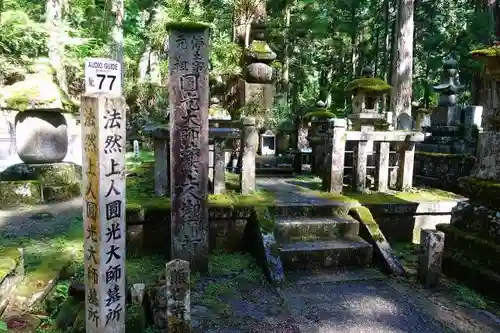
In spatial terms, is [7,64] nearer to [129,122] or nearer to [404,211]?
[129,122]

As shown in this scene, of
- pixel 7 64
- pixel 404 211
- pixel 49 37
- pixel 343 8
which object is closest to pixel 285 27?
pixel 343 8

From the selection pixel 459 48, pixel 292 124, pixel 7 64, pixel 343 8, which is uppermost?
pixel 343 8

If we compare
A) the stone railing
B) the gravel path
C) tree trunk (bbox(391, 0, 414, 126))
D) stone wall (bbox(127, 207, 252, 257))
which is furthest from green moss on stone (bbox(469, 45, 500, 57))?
tree trunk (bbox(391, 0, 414, 126))

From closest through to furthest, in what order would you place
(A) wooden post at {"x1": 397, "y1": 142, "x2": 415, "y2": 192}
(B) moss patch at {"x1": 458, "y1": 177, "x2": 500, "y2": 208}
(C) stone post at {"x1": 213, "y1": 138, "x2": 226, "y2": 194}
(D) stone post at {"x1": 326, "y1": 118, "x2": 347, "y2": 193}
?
(B) moss patch at {"x1": 458, "y1": 177, "x2": 500, "y2": 208} → (C) stone post at {"x1": 213, "y1": 138, "x2": 226, "y2": 194} → (D) stone post at {"x1": 326, "y1": 118, "x2": 347, "y2": 193} → (A) wooden post at {"x1": 397, "y1": 142, "x2": 415, "y2": 192}

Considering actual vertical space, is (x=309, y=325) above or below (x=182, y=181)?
below

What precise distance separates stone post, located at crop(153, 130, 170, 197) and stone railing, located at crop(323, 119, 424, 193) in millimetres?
2913

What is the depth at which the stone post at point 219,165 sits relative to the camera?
6.50 meters

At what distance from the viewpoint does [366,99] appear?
33.9ft

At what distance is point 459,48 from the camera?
69.4 feet

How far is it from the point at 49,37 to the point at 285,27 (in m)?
10.4

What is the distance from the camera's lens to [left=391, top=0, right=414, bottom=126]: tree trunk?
13.0 m

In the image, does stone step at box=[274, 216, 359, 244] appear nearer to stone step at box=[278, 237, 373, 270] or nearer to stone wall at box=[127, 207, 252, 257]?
stone step at box=[278, 237, 373, 270]

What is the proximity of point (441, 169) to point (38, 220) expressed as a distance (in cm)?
899

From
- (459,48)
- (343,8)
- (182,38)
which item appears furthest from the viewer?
(343,8)
